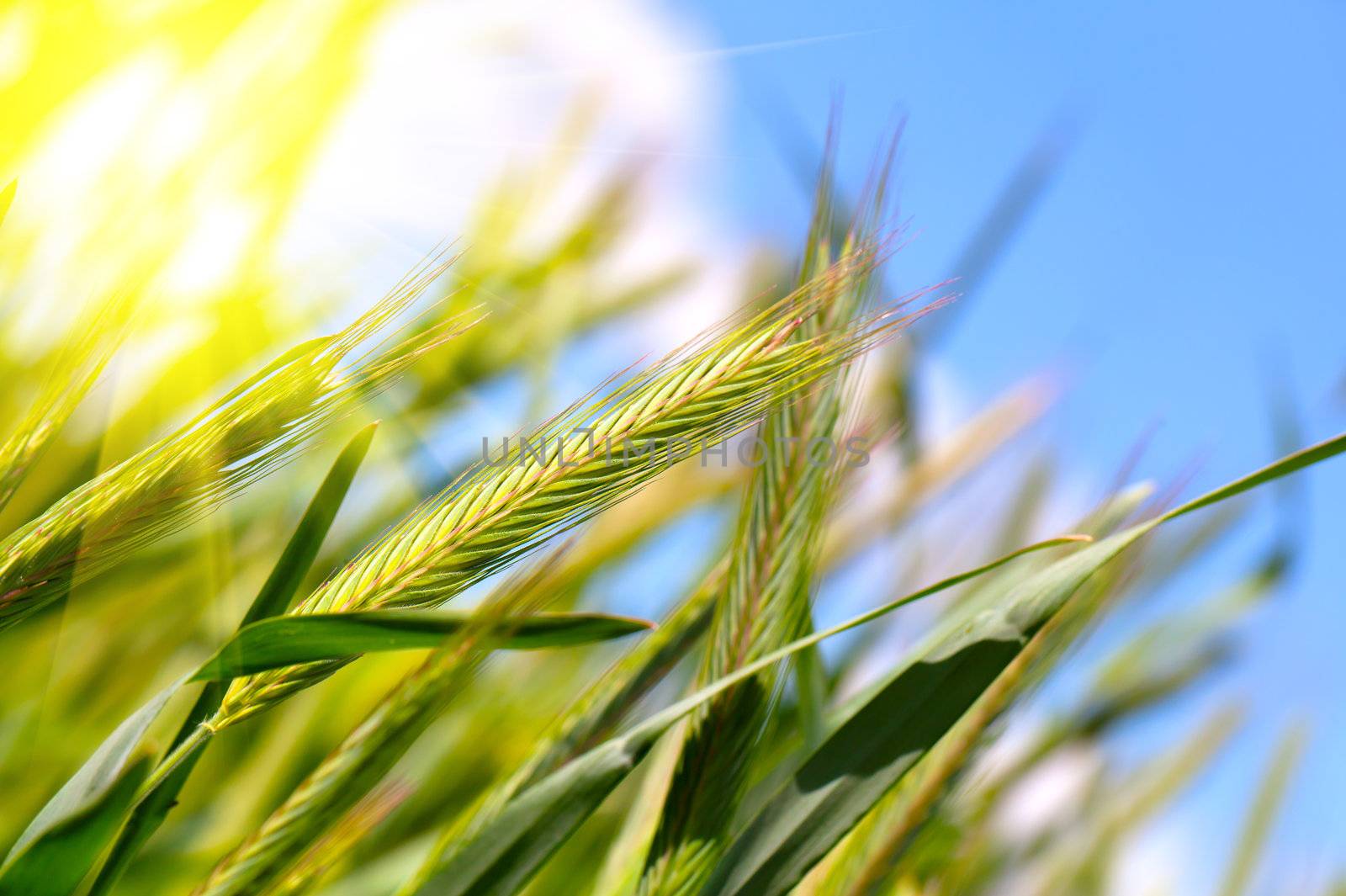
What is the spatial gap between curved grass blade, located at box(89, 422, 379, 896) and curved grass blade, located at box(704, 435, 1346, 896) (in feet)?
0.47

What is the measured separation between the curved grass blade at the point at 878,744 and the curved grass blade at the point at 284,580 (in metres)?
0.14

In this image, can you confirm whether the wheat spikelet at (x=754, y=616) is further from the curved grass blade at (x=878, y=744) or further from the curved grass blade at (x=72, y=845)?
the curved grass blade at (x=72, y=845)

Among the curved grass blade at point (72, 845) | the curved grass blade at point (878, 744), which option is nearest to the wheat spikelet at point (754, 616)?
the curved grass blade at point (878, 744)

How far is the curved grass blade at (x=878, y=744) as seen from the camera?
0.24 meters

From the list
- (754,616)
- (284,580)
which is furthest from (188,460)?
(754,616)

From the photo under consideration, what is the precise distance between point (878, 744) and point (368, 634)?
14 cm

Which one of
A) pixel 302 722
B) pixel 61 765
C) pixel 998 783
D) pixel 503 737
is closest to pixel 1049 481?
pixel 998 783

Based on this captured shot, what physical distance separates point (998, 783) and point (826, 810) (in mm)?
335

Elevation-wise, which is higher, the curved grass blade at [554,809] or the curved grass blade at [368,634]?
the curved grass blade at [368,634]

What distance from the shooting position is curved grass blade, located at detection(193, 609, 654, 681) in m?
0.19

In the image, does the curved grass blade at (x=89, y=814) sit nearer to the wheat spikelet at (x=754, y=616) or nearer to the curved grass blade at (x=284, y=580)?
the curved grass blade at (x=284, y=580)

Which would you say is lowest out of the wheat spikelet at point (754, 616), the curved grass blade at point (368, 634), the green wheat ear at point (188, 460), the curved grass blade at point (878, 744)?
the curved grass blade at point (878, 744)

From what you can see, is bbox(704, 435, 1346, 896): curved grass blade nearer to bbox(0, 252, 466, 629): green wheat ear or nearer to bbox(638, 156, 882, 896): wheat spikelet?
bbox(638, 156, 882, 896): wheat spikelet

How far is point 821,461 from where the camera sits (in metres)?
0.29
